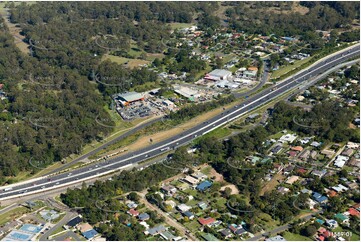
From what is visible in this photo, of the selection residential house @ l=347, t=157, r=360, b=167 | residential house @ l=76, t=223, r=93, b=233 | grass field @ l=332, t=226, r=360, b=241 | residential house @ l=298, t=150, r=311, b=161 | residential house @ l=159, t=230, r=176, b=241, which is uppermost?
residential house @ l=76, t=223, r=93, b=233

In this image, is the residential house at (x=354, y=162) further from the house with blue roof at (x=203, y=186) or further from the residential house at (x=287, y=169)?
the house with blue roof at (x=203, y=186)

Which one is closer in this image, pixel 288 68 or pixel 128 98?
pixel 128 98

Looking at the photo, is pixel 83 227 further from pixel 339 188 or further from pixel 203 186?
pixel 339 188

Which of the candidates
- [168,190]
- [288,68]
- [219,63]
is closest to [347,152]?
[168,190]

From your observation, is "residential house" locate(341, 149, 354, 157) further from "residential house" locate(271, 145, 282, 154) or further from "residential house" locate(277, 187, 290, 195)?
"residential house" locate(277, 187, 290, 195)

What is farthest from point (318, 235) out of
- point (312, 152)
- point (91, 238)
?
Answer: point (91, 238)

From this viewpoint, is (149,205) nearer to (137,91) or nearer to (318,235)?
(318,235)

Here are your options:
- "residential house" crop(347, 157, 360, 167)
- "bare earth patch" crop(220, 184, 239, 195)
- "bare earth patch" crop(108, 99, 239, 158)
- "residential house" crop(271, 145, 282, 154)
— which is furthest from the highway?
"residential house" crop(347, 157, 360, 167)
